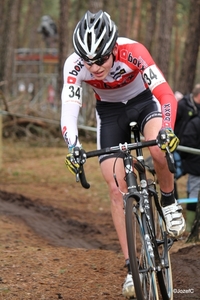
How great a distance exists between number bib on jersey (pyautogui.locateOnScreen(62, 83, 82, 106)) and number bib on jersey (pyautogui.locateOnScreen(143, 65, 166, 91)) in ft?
1.76

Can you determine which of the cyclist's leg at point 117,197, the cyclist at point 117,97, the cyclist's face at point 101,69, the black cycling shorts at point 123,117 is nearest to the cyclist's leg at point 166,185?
the cyclist at point 117,97

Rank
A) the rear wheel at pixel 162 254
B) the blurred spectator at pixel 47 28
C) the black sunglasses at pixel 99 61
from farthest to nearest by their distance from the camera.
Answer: the blurred spectator at pixel 47 28 < the black sunglasses at pixel 99 61 < the rear wheel at pixel 162 254

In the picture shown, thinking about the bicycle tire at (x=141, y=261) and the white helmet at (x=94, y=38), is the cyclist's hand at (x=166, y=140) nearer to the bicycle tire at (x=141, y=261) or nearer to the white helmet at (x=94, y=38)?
the bicycle tire at (x=141, y=261)

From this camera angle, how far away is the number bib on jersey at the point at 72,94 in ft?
16.3

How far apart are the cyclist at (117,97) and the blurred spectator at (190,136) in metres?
4.07

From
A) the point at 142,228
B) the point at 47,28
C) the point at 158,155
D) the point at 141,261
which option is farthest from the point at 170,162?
the point at 47,28

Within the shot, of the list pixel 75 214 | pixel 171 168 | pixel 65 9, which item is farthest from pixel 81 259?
pixel 65 9

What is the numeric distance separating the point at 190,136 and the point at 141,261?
16.7 feet

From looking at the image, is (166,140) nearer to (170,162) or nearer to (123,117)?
(170,162)

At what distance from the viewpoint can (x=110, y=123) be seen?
17.0 feet

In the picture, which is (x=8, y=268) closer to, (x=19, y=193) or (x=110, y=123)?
(x=110, y=123)

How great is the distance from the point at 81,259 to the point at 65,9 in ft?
61.5

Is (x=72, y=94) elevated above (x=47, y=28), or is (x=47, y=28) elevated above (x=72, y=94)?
(x=47, y=28)

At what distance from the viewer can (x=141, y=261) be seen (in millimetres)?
4352
